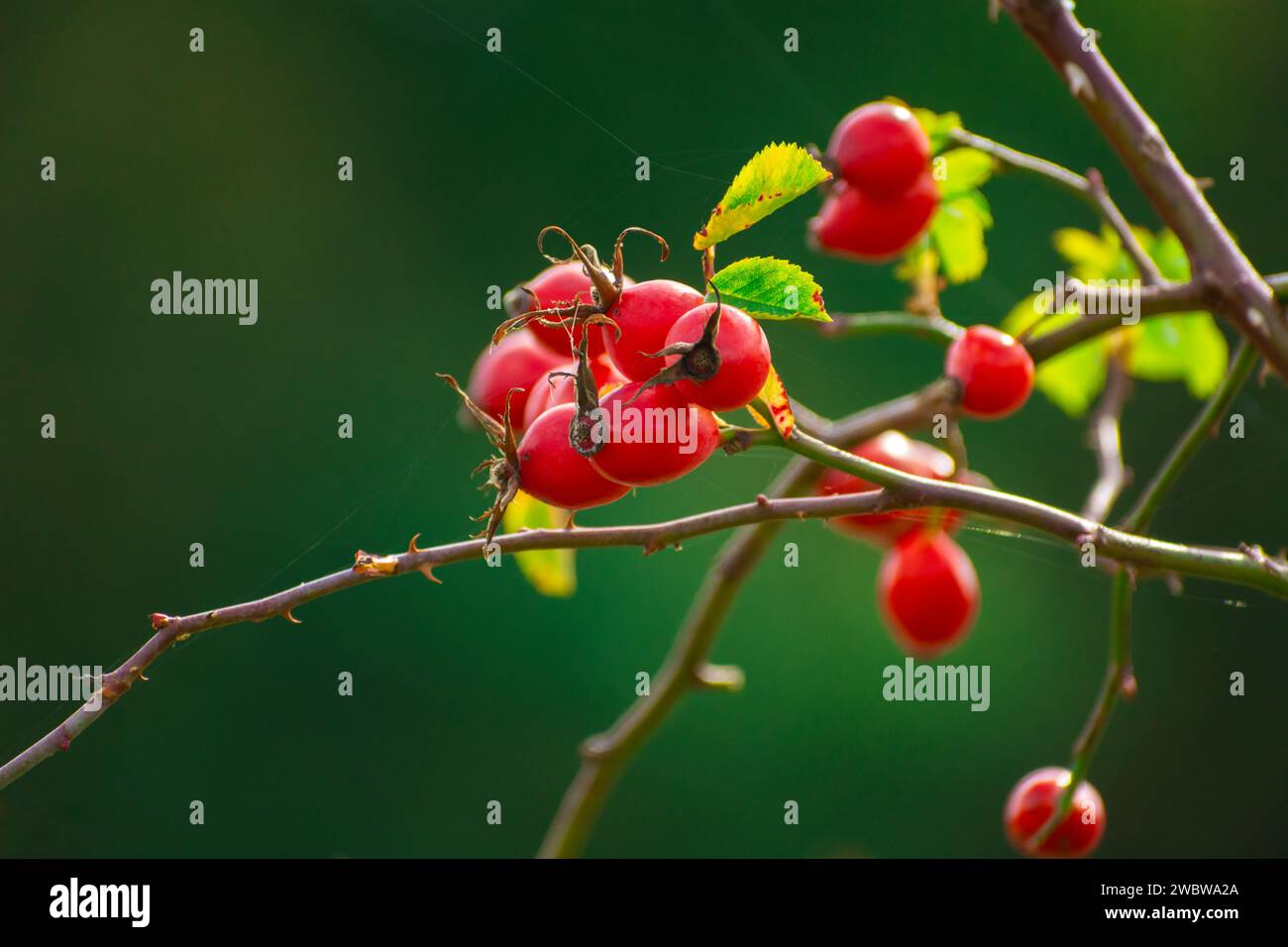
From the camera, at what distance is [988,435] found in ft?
8.53

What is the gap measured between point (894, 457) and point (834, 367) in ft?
3.73

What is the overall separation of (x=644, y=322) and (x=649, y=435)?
1.9 inches

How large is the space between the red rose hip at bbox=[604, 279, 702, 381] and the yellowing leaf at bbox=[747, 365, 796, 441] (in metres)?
0.05

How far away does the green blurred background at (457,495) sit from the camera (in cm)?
237

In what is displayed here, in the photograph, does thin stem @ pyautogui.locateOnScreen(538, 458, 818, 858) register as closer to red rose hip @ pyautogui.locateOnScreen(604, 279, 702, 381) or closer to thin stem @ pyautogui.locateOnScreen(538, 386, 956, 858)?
thin stem @ pyautogui.locateOnScreen(538, 386, 956, 858)

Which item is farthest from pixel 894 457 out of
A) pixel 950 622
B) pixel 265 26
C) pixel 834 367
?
pixel 265 26

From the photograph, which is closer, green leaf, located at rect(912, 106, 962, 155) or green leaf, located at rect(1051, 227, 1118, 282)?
green leaf, located at rect(912, 106, 962, 155)

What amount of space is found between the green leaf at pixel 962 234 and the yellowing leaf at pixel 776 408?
0.47m

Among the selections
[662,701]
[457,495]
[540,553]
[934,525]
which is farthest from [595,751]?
[457,495]

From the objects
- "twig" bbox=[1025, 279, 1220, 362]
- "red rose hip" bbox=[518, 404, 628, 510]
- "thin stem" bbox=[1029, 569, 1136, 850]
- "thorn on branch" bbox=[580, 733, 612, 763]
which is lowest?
"thorn on branch" bbox=[580, 733, 612, 763]

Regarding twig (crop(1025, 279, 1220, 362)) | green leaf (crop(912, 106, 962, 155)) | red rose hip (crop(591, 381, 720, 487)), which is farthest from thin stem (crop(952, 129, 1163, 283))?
red rose hip (crop(591, 381, 720, 487))

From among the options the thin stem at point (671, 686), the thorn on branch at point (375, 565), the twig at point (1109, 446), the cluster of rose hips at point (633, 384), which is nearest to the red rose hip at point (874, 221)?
the thin stem at point (671, 686)

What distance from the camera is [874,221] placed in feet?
2.85

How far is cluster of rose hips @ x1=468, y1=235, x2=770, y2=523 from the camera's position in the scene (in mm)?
511
